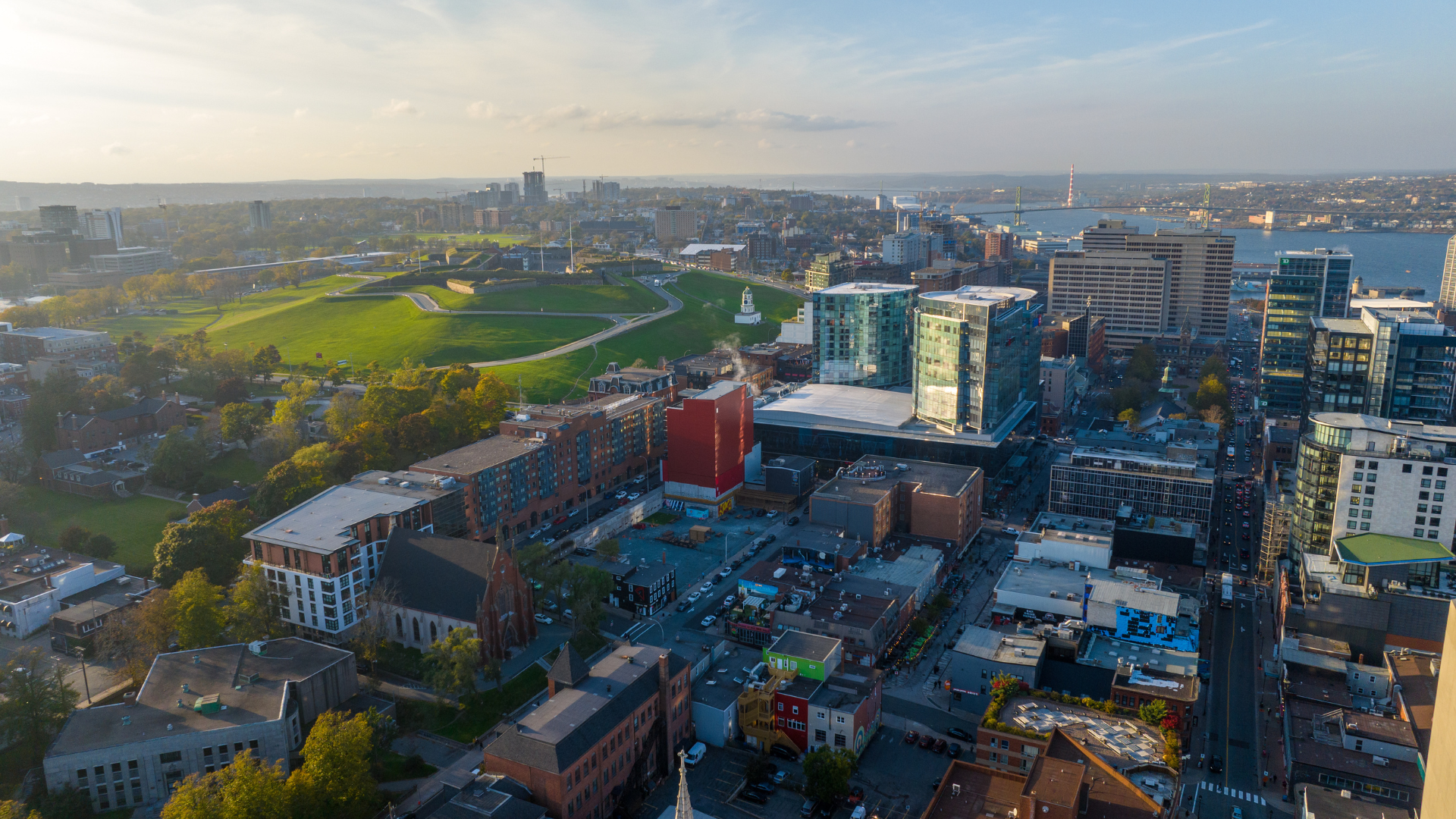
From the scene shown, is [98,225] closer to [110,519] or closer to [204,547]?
[110,519]

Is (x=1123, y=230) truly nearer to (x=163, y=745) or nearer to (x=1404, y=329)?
(x=1404, y=329)

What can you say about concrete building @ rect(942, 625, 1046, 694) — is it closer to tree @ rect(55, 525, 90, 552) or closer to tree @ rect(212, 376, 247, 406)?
tree @ rect(55, 525, 90, 552)

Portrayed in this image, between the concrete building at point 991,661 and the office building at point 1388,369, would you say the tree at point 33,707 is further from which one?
the office building at point 1388,369

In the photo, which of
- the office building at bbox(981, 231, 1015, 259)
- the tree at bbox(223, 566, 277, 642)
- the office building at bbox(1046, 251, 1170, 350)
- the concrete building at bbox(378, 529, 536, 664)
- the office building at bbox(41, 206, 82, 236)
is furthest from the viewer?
the office building at bbox(981, 231, 1015, 259)

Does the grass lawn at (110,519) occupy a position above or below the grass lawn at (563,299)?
below

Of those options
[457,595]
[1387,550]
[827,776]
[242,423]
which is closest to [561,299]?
[242,423]

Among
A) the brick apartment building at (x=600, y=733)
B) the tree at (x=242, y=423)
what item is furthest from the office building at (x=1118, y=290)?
the brick apartment building at (x=600, y=733)

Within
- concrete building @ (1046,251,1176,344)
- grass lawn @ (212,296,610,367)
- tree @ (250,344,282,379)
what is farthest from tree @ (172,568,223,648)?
concrete building @ (1046,251,1176,344)
